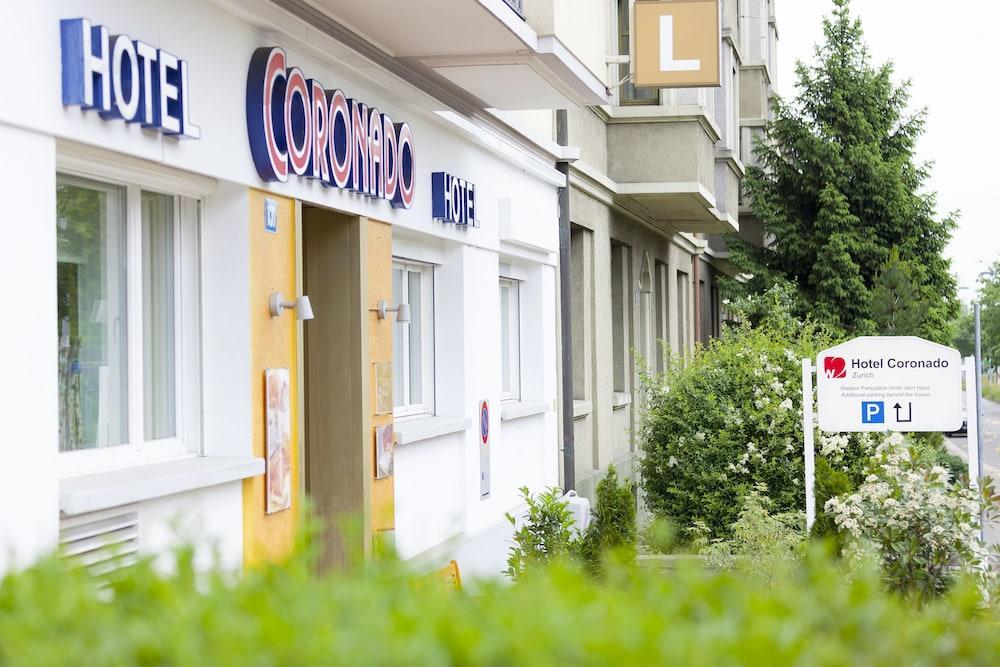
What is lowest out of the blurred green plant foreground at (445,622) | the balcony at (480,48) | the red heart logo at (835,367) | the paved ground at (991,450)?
the paved ground at (991,450)

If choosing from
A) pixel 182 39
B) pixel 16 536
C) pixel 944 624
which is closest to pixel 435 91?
pixel 182 39

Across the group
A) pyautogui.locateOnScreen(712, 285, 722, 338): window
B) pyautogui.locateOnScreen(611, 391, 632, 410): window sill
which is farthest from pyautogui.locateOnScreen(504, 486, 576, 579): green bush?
pyautogui.locateOnScreen(712, 285, 722, 338): window

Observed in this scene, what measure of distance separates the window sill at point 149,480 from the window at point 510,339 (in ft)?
21.9

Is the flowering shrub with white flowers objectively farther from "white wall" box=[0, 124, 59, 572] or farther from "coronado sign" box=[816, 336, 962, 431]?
"white wall" box=[0, 124, 59, 572]

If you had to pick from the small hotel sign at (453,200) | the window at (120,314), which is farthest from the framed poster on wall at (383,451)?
the window at (120,314)

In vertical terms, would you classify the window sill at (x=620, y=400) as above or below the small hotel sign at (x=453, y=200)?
below

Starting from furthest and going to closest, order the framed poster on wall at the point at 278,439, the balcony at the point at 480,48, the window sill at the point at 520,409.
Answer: the window sill at the point at 520,409 < the balcony at the point at 480,48 < the framed poster on wall at the point at 278,439

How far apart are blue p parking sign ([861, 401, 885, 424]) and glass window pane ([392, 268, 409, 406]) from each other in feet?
11.7

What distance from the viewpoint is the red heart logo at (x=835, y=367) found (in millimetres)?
10352

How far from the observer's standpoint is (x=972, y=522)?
299 inches

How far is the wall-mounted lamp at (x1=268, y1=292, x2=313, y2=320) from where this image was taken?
22.7 feet

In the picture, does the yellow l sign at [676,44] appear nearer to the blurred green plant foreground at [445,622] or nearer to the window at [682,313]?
the blurred green plant foreground at [445,622]

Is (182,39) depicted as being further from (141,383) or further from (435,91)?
(435,91)

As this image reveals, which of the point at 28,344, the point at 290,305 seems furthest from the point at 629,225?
the point at 28,344
